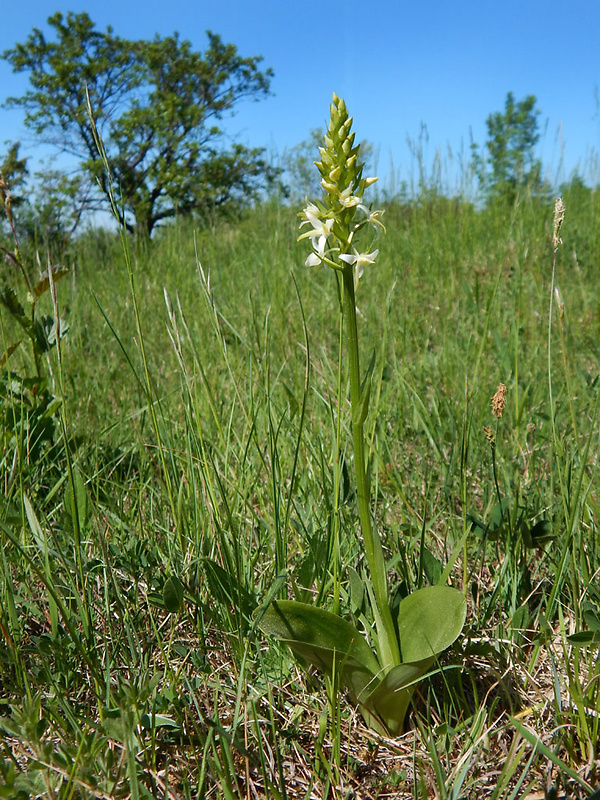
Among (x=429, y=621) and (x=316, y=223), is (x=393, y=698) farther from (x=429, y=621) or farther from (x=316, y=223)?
(x=316, y=223)

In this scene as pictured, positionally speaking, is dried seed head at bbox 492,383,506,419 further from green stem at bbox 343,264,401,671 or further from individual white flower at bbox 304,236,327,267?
A: individual white flower at bbox 304,236,327,267

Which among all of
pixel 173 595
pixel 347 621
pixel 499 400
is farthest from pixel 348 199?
pixel 173 595

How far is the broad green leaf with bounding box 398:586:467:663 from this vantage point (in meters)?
0.89

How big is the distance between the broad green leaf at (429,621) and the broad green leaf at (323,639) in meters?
0.07

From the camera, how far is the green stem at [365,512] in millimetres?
875

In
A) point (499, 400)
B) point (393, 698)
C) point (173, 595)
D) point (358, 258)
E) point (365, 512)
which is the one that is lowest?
point (393, 698)

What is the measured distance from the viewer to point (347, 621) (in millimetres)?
918

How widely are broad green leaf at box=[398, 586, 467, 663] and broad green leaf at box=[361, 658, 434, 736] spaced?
0.02m

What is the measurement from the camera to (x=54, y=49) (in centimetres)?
1446

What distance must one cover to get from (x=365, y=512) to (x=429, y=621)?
0.69ft

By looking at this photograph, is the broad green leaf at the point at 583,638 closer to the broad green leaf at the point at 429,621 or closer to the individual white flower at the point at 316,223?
the broad green leaf at the point at 429,621

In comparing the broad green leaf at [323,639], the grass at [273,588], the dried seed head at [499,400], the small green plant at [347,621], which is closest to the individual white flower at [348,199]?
the small green plant at [347,621]

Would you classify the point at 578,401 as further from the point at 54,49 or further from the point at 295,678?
the point at 54,49

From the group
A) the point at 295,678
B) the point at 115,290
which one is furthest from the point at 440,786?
the point at 115,290
